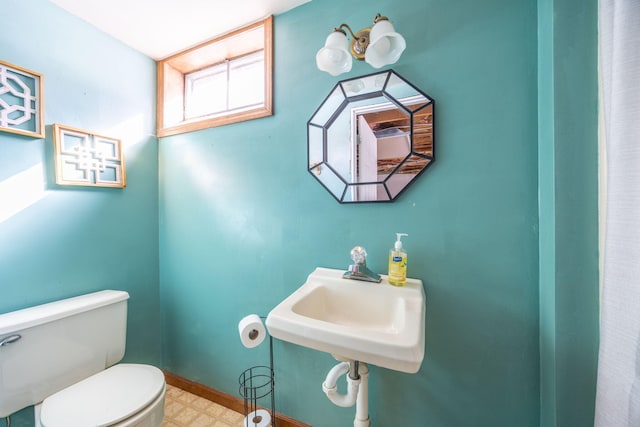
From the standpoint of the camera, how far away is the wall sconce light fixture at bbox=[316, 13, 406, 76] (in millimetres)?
864

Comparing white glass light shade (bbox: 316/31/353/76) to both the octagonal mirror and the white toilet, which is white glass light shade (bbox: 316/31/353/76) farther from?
the white toilet

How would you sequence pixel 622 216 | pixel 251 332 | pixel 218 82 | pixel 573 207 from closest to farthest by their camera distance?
1. pixel 622 216
2. pixel 573 207
3. pixel 251 332
4. pixel 218 82

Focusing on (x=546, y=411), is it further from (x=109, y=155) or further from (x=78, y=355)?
(x=109, y=155)

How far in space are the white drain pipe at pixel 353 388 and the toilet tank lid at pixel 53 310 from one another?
1.14 meters

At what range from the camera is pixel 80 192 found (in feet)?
4.09

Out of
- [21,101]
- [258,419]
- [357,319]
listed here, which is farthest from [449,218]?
[21,101]

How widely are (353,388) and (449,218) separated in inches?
29.6

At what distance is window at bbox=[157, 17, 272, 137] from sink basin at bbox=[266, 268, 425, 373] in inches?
37.3

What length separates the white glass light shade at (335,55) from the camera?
920mm

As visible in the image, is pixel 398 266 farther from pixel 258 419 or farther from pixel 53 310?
pixel 53 310

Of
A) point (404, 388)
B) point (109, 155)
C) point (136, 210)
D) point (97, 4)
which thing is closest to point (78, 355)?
point (136, 210)

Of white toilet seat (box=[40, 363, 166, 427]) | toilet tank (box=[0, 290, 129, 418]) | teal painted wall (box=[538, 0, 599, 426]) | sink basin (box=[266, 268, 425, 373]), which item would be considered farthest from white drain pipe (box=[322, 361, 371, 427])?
toilet tank (box=[0, 290, 129, 418])

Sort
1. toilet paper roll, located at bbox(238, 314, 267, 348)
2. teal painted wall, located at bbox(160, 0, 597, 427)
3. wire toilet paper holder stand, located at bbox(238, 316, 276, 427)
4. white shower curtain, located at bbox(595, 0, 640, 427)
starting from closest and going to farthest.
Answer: white shower curtain, located at bbox(595, 0, 640, 427)
teal painted wall, located at bbox(160, 0, 597, 427)
toilet paper roll, located at bbox(238, 314, 267, 348)
wire toilet paper holder stand, located at bbox(238, 316, 276, 427)

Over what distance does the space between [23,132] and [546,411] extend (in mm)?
2343
